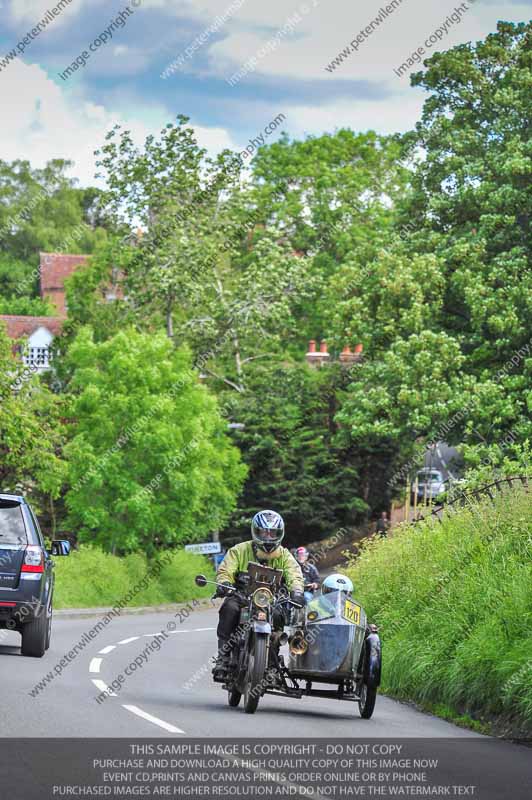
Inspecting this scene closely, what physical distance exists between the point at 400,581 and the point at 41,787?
12844mm

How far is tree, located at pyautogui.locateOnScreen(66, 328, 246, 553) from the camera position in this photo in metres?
43.5

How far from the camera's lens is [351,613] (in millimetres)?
14055

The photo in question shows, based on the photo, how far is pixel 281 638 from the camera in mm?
13641

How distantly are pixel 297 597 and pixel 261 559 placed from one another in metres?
0.56

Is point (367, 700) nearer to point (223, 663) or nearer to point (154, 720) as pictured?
point (223, 663)

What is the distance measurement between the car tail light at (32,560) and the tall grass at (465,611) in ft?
15.0

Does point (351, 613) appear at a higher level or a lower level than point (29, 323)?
lower

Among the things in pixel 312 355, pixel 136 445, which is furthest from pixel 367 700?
pixel 312 355

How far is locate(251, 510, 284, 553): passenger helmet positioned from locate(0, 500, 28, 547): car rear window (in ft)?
17.9

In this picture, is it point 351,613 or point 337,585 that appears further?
point 337,585

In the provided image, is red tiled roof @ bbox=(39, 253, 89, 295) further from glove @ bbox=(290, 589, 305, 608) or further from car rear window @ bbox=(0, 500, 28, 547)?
glove @ bbox=(290, 589, 305, 608)

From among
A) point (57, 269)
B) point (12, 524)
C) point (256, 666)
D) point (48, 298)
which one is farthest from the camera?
point (57, 269)

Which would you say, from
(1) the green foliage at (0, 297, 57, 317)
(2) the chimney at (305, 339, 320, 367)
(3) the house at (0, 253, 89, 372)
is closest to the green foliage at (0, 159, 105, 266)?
(3) the house at (0, 253, 89, 372)

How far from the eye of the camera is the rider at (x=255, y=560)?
1380 centimetres
